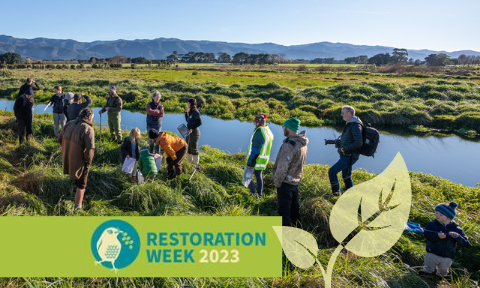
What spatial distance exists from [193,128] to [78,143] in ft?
8.62

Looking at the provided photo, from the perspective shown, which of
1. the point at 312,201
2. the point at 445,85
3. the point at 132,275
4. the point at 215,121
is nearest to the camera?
the point at 132,275

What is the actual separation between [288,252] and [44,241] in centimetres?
335

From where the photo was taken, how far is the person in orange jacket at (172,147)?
5.36 meters

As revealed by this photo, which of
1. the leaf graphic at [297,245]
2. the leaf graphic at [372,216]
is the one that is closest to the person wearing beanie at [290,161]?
the leaf graphic at [297,245]

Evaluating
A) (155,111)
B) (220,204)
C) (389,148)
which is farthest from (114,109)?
(389,148)

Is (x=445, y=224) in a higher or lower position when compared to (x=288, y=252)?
higher

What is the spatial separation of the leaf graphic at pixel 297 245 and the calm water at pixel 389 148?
4.98 metres

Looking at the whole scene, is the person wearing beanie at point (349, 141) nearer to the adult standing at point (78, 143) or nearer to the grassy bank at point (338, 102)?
the adult standing at point (78, 143)

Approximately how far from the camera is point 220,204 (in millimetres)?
5672

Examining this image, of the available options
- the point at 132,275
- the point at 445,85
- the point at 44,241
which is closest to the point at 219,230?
the point at 132,275

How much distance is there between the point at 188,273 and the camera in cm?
Answer: 336

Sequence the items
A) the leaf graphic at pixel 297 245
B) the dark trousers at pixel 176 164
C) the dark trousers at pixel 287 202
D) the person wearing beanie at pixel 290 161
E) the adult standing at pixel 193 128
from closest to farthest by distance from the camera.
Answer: the leaf graphic at pixel 297 245 < the person wearing beanie at pixel 290 161 < the dark trousers at pixel 287 202 < the dark trousers at pixel 176 164 < the adult standing at pixel 193 128

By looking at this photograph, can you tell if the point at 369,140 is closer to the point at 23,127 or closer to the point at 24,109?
the point at 24,109

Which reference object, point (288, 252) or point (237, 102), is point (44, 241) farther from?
point (237, 102)
